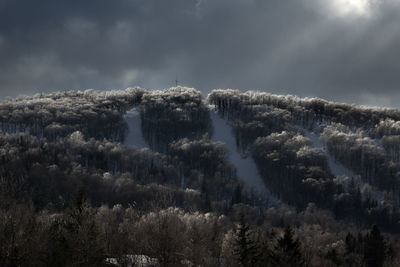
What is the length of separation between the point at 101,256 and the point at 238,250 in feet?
69.8

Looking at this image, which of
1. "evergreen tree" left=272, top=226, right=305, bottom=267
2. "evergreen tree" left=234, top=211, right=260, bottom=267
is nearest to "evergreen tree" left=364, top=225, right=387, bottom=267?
"evergreen tree" left=272, top=226, right=305, bottom=267

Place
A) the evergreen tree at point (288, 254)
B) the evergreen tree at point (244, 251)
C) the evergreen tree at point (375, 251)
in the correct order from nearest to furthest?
the evergreen tree at point (288, 254) → the evergreen tree at point (244, 251) → the evergreen tree at point (375, 251)

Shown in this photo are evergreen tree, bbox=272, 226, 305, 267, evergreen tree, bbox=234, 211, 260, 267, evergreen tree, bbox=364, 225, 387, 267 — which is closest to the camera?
evergreen tree, bbox=272, 226, 305, 267

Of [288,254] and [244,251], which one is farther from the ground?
[244,251]

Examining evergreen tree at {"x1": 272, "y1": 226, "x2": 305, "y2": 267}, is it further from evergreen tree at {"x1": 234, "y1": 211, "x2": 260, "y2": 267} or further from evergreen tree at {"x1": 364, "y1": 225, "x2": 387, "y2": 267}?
evergreen tree at {"x1": 364, "y1": 225, "x2": 387, "y2": 267}

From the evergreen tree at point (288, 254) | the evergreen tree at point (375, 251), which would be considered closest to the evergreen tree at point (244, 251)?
the evergreen tree at point (288, 254)

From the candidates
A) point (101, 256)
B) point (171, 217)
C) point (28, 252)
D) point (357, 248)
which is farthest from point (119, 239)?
point (357, 248)

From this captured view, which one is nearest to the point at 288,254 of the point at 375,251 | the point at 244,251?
the point at 244,251

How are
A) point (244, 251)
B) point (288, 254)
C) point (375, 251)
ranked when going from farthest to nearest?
1. point (375, 251)
2. point (244, 251)
3. point (288, 254)

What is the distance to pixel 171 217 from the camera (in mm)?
79375

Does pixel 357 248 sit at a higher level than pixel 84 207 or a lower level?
lower

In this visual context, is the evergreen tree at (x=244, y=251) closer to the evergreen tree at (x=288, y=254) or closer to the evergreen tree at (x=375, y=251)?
the evergreen tree at (x=288, y=254)

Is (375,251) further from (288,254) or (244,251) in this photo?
(244,251)

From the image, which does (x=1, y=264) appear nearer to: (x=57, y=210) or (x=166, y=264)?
(x=166, y=264)
